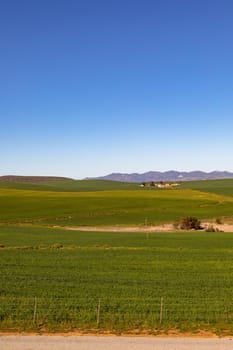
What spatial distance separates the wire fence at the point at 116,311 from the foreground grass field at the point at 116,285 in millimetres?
48

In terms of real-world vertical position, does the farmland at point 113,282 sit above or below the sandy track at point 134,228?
above

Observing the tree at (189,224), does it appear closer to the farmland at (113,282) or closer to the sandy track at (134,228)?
the sandy track at (134,228)

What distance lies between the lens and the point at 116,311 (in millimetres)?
23984

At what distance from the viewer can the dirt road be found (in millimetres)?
18438

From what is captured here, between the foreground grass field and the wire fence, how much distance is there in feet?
0.16

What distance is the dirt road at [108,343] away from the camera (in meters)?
18.4

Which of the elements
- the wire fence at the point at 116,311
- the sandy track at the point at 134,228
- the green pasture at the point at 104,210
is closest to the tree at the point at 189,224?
the sandy track at the point at 134,228

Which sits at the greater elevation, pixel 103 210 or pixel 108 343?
pixel 103 210

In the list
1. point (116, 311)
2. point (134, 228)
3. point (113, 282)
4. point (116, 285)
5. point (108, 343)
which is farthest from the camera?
point (134, 228)

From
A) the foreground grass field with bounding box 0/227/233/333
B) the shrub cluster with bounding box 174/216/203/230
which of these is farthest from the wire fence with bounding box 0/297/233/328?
the shrub cluster with bounding box 174/216/203/230

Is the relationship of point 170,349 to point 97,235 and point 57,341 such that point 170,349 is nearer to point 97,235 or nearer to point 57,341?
point 57,341

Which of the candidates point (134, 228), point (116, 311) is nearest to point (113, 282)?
point (116, 311)

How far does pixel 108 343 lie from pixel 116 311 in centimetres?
498

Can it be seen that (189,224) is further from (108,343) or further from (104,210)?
(108,343)
